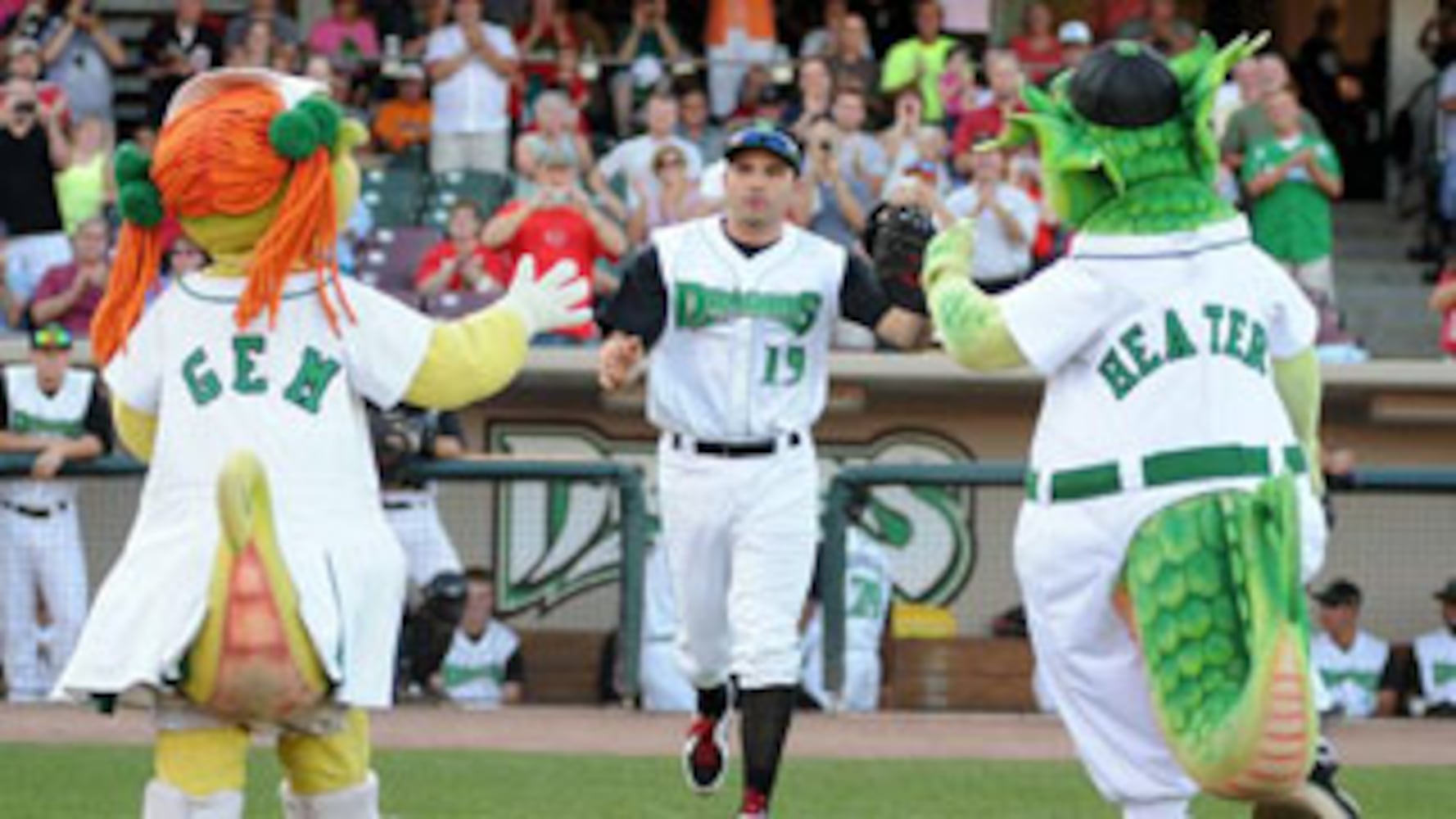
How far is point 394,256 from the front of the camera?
16.1 meters

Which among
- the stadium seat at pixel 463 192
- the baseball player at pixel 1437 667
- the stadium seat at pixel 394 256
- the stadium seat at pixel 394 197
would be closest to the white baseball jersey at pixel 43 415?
the stadium seat at pixel 394 256

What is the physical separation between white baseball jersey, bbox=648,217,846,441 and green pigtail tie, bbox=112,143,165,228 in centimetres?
254

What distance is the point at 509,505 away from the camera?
14289 mm

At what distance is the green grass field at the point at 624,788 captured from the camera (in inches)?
381

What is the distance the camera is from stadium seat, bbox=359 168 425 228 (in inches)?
658

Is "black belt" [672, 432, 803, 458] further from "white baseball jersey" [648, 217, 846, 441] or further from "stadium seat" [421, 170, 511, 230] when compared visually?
"stadium seat" [421, 170, 511, 230]

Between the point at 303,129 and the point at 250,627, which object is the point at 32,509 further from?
the point at 250,627

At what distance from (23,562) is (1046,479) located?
761cm

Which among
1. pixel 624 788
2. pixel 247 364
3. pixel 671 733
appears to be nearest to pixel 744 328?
pixel 624 788

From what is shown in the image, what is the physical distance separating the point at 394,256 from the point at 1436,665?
578cm

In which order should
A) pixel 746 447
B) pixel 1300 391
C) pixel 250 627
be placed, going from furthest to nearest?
pixel 746 447 → pixel 1300 391 → pixel 250 627

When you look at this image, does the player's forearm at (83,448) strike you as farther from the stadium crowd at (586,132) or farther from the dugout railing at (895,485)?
the dugout railing at (895,485)

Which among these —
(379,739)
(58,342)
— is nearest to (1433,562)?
(379,739)

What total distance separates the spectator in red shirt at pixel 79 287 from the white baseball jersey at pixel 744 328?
634cm
